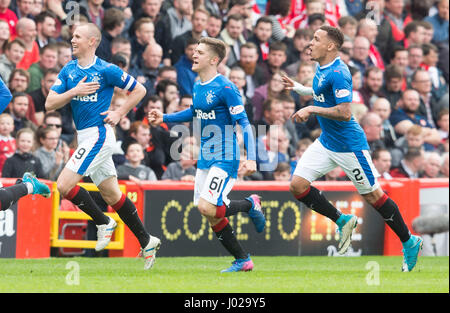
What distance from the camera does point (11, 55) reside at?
40.9 feet

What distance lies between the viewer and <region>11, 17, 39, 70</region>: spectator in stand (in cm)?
1269

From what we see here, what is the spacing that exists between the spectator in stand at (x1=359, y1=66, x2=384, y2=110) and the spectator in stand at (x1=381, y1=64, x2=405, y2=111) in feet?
0.97

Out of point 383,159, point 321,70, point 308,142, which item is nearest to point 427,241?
point 383,159

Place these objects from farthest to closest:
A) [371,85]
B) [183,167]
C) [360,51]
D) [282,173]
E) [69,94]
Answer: [360,51] → [371,85] → [282,173] → [183,167] → [69,94]

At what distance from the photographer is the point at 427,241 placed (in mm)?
13344

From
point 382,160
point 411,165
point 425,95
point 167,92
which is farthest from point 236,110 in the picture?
point 425,95

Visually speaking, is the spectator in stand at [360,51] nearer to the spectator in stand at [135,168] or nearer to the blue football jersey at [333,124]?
the spectator in stand at [135,168]

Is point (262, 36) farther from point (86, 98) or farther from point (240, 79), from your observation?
point (86, 98)

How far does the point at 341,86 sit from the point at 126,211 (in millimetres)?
2485

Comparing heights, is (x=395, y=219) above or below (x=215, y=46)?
below

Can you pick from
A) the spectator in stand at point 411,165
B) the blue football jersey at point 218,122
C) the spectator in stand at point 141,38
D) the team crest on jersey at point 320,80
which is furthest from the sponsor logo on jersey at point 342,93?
the spectator in stand at point 411,165

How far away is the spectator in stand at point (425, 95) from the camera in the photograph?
1658 centimetres

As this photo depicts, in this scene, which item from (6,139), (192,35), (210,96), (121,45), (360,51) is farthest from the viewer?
(360,51)

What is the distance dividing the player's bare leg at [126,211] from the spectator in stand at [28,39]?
3.95m
